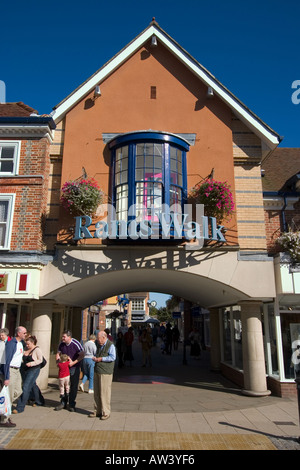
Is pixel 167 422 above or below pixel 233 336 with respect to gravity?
below

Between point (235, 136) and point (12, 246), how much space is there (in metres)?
7.57

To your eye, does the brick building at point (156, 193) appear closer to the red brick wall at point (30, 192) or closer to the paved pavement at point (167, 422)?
the red brick wall at point (30, 192)

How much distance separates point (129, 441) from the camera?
572 cm

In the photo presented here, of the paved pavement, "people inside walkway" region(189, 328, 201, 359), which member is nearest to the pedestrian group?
the paved pavement

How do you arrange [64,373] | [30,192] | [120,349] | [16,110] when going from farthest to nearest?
1. [120,349]
2. [16,110]
3. [30,192]
4. [64,373]

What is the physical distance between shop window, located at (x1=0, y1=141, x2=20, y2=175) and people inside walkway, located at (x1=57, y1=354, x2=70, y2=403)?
569cm

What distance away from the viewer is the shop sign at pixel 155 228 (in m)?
8.92

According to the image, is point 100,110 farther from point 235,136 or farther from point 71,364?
point 71,364

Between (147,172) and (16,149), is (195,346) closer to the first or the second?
(147,172)

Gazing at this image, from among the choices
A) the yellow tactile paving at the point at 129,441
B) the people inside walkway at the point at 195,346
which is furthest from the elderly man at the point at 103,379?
the people inside walkway at the point at 195,346

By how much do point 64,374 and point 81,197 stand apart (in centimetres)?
456

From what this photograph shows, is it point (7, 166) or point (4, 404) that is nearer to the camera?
point (4, 404)

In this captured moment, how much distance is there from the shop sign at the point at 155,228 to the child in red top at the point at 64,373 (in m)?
3.07

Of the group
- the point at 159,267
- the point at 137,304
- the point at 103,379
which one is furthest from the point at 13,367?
the point at 137,304
